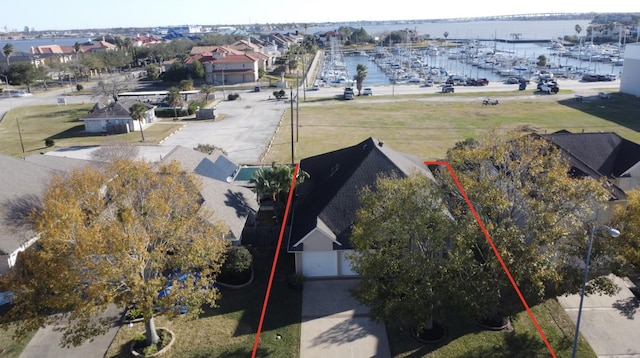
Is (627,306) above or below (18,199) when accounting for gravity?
below

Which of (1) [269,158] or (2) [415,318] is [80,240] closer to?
(2) [415,318]

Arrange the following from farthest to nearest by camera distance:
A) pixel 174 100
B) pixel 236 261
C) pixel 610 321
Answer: pixel 174 100, pixel 236 261, pixel 610 321

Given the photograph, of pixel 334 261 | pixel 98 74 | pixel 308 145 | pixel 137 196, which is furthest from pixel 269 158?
pixel 98 74

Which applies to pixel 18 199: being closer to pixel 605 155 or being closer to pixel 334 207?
pixel 334 207

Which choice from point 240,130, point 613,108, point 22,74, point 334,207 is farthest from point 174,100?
point 613,108

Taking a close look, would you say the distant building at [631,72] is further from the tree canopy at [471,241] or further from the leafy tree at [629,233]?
the tree canopy at [471,241]

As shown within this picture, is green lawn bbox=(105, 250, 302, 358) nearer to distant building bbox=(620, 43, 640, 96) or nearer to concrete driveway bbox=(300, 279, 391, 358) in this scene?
concrete driveway bbox=(300, 279, 391, 358)

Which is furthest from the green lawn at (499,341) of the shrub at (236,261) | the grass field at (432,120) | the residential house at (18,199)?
the grass field at (432,120)
